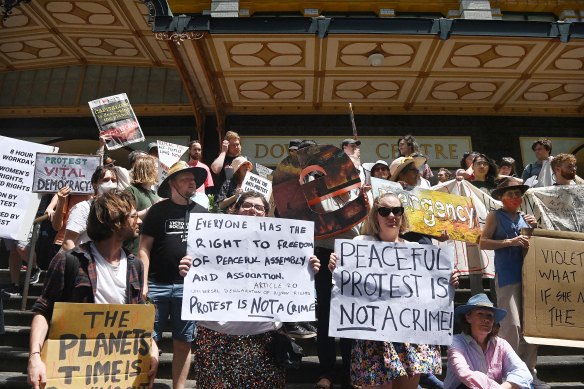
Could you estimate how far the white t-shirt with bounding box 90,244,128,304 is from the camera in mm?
2617

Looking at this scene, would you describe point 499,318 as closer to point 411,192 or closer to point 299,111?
point 411,192

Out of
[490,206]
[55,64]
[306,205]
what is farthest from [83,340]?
[55,64]

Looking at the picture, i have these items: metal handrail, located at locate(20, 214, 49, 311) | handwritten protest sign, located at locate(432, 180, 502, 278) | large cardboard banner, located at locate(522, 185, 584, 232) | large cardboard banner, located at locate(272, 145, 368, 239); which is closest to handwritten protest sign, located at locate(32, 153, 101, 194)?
metal handrail, located at locate(20, 214, 49, 311)

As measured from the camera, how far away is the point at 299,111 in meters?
12.0

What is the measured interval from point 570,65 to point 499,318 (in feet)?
28.3

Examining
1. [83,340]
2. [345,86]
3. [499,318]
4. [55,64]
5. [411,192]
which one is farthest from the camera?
[55,64]

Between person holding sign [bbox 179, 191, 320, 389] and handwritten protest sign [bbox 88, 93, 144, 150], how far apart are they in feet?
18.0

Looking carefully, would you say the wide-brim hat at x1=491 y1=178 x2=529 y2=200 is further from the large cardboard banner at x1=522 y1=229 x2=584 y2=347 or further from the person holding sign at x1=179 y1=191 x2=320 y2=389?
the person holding sign at x1=179 y1=191 x2=320 y2=389

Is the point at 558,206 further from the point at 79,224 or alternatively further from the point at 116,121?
the point at 116,121

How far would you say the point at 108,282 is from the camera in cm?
265

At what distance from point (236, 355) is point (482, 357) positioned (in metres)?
1.81

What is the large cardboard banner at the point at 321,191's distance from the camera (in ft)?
12.8

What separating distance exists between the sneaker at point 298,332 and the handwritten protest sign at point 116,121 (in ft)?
16.0

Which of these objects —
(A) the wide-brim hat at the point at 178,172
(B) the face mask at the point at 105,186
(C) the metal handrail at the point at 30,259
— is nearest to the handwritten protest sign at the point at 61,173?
(C) the metal handrail at the point at 30,259
